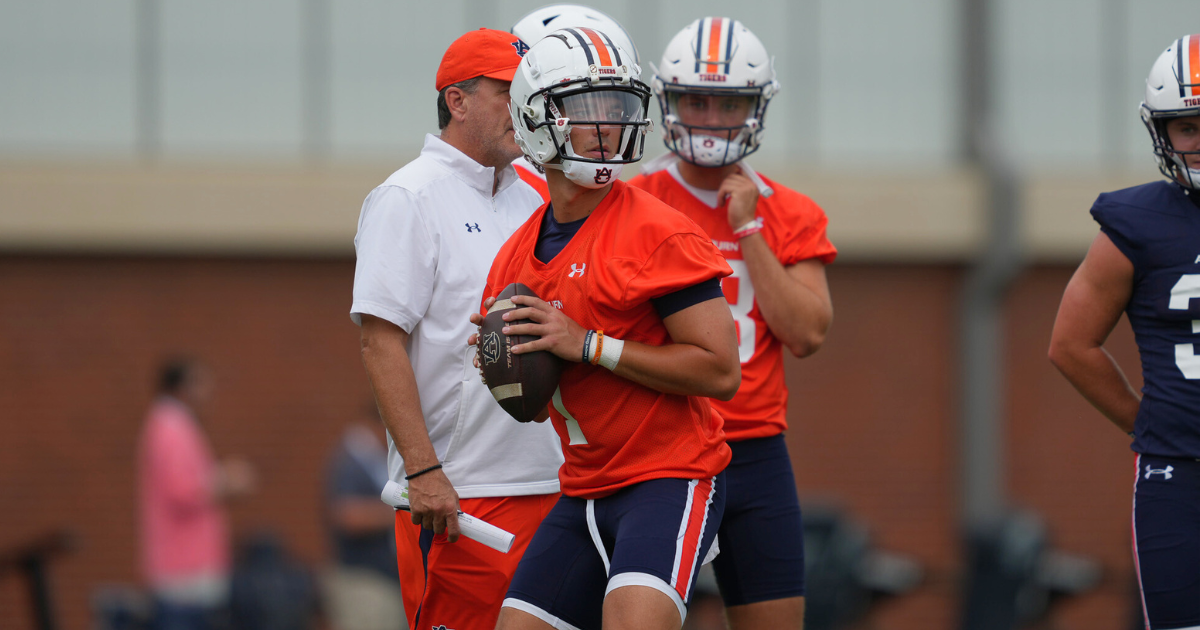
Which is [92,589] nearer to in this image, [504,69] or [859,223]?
[859,223]

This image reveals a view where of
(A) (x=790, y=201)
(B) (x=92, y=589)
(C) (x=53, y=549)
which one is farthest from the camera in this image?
(B) (x=92, y=589)

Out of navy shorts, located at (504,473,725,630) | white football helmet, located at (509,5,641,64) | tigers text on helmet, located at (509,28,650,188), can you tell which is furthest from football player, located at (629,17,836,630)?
tigers text on helmet, located at (509,28,650,188)

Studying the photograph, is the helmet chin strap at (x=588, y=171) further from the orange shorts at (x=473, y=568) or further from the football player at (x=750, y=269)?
the orange shorts at (x=473, y=568)

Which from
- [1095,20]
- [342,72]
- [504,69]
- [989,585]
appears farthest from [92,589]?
[1095,20]

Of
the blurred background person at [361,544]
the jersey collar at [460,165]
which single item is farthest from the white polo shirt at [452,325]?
the blurred background person at [361,544]

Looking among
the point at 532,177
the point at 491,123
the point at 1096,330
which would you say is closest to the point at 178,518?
the point at 532,177

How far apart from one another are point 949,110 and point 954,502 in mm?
4050

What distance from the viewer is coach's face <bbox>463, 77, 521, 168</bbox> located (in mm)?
3959

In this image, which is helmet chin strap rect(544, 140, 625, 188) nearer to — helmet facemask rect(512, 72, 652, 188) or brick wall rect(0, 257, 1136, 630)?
helmet facemask rect(512, 72, 652, 188)

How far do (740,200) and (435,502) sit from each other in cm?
147

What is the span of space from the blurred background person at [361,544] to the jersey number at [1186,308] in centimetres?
579

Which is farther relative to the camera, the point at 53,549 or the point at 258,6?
the point at 258,6

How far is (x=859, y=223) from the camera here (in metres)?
11.5

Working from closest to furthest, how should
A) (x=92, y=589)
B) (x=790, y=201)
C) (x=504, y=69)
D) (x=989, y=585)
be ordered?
(x=504, y=69) < (x=790, y=201) < (x=989, y=585) < (x=92, y=589)
